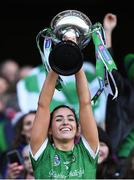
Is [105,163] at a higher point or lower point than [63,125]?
lower

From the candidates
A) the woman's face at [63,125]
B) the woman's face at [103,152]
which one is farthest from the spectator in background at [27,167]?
the woman's face at [63,125]

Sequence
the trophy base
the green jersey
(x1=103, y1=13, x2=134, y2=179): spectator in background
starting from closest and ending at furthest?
the trophy base < the green jersey < (x1=103, y1=13, x2=134, y2=179): spectator in background

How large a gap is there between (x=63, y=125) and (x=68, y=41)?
55 cm

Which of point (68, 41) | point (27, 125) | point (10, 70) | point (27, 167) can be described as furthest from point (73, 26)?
point (10, 70)

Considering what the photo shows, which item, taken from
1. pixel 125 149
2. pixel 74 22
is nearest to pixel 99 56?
pixel 74 22

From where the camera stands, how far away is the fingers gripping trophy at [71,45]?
14.9 feet

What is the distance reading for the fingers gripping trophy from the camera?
454cm

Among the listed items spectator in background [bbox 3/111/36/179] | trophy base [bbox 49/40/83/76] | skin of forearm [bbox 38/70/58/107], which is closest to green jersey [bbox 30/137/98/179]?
skin of forearm [bbox 38/70/58/107]

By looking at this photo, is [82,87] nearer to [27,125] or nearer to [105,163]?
[105,163]

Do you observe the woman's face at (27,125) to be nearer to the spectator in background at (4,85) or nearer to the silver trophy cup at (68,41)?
the silver trophy cup at (68,41)

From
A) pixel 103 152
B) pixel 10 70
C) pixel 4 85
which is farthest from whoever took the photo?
pixel 10 70

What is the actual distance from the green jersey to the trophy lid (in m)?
0.63

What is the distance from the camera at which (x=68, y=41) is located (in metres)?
4.57

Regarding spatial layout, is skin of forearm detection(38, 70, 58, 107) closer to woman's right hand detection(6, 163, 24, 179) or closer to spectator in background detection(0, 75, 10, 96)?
woman's right hand detection(6, 163, 24, 179)
